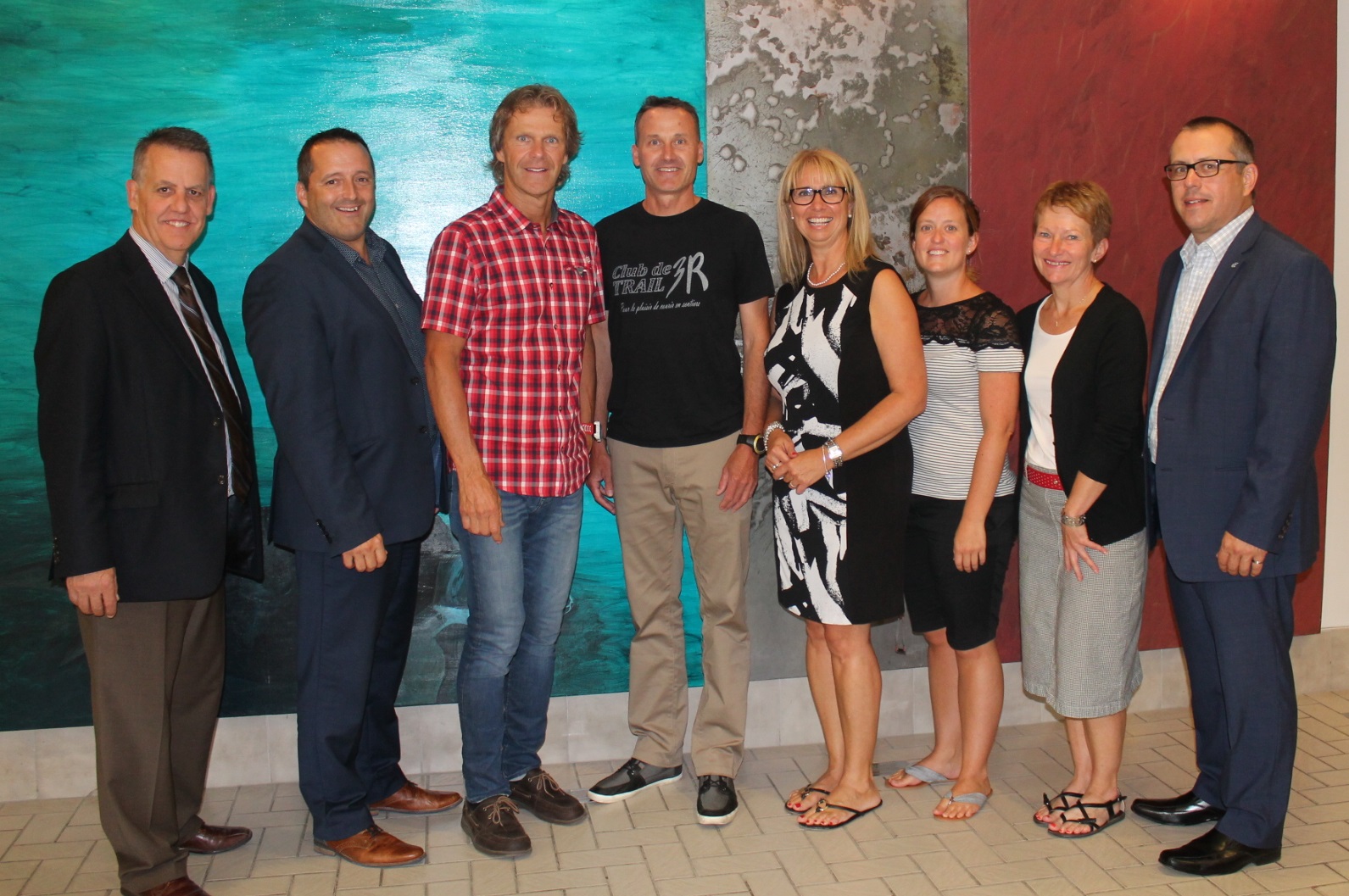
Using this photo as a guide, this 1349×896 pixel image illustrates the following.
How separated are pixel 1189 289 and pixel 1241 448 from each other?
49 centimetres

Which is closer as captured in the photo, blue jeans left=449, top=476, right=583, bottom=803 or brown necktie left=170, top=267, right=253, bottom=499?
brown necktie left=170, top=267, right=253, bottom=499

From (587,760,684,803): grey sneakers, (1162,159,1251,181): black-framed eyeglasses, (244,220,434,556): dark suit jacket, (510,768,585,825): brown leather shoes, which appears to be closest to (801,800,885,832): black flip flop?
(587,760,684,803): grey sneakers

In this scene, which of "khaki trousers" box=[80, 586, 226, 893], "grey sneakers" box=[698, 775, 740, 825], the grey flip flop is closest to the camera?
"khaki trousers" box=[80, 586, 226, 893]

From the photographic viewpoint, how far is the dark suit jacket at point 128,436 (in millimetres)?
2650

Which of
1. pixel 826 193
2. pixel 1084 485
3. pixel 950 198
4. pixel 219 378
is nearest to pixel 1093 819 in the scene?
pixel 1084 485

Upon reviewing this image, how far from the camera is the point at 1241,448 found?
2883 mm

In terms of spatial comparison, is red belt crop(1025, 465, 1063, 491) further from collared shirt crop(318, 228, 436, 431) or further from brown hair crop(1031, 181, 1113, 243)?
collared shirt crop(318, 228, 436, 431)

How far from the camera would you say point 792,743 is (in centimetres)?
399

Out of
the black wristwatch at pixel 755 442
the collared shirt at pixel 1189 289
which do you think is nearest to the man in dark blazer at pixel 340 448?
the black wristwatch at pixel 755 442

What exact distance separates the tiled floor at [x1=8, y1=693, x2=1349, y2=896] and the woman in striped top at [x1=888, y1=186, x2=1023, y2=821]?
0.25 m

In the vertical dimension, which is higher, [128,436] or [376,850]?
[128,436]

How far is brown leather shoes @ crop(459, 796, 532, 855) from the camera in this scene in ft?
10.2

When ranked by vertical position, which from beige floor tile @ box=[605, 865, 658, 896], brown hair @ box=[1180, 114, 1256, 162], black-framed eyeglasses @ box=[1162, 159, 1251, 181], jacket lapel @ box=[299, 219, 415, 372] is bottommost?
beige floor tile @ box=[605, 865, 658, 896]

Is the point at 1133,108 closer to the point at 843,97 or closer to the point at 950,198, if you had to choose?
the point at 843,97
